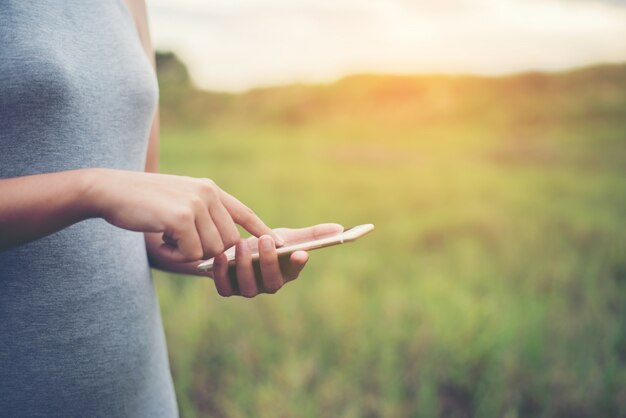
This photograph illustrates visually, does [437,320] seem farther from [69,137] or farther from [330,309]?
[69,137]

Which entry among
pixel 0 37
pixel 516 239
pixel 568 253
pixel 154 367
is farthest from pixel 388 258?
pixel 0 37

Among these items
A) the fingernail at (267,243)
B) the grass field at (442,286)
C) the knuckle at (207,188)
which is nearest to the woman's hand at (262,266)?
the fingernail at (267,243)

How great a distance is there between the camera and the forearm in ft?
1.86

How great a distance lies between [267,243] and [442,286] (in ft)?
9.13

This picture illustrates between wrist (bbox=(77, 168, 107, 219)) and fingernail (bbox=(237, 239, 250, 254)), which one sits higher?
wrist (bbox=(77, 168, 107, 219))

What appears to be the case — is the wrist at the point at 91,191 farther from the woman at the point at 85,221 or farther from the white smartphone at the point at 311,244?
the white smartphone at the point at 311,244

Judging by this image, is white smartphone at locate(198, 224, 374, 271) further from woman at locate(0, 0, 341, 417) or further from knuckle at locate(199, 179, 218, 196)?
knuckle at locate(199, 179, 218, 196)

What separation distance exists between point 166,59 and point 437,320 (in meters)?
17.0

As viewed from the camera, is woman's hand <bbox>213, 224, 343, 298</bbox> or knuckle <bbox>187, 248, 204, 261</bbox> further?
woman's hand <bbox>213, 224, 343, 298</bbox>

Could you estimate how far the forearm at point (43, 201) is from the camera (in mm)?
567

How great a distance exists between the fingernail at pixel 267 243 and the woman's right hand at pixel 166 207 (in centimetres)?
9

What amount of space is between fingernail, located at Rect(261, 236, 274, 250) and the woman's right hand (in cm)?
9

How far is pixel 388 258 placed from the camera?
13.3 feet

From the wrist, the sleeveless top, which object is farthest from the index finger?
the sleeveless top
